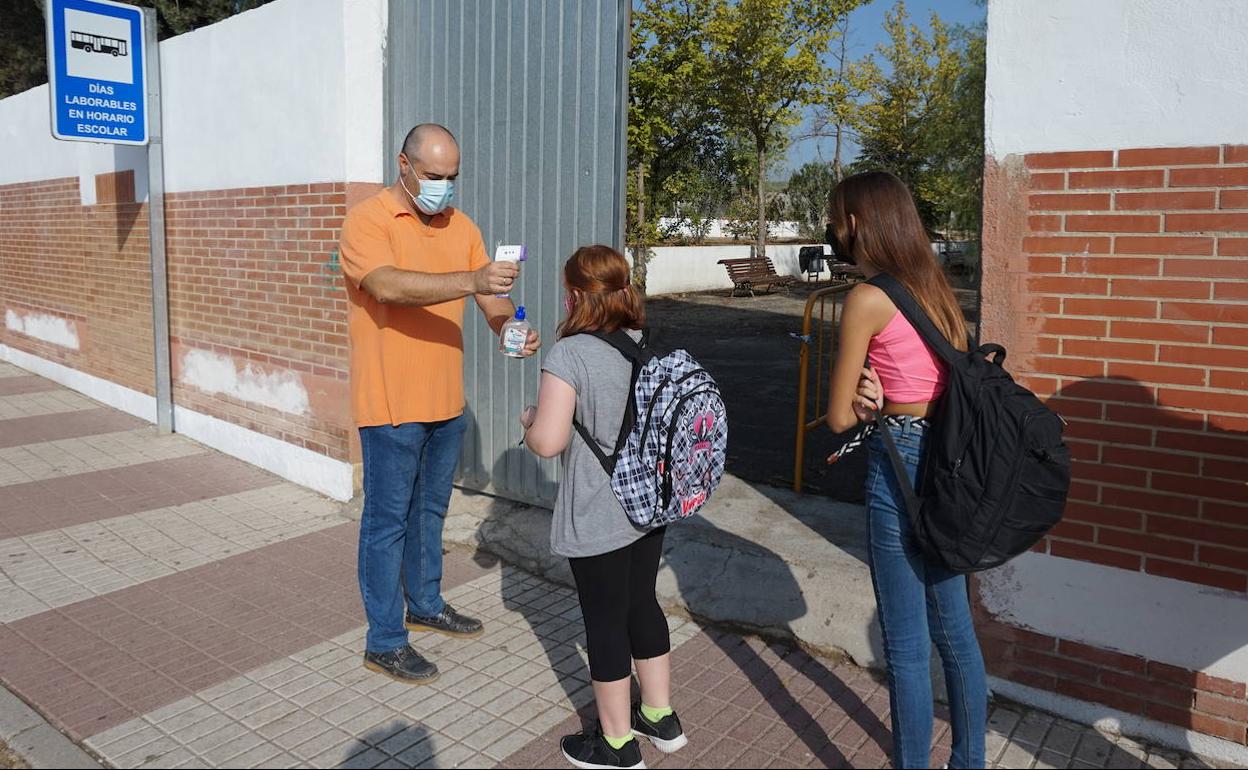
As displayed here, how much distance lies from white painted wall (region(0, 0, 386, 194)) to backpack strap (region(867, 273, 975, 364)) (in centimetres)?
420

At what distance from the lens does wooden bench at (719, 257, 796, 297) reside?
22625 millimetres

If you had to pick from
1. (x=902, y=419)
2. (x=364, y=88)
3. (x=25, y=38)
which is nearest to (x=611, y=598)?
(x=902, y=419)

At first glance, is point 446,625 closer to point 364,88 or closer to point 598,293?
point 598,293

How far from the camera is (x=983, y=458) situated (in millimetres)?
2467

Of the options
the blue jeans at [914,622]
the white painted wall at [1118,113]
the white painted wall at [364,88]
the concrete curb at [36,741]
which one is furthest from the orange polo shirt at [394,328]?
the white painted wall at [364,88]

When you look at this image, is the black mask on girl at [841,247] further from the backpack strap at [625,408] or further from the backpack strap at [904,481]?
the backpack strap at [625,408]

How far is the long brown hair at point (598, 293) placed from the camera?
115 inches

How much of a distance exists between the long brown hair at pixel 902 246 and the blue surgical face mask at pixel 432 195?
5.51 ft

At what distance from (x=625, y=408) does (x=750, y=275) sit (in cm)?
2042

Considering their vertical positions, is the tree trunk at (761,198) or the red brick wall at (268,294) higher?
the tree trunk at (761,198)

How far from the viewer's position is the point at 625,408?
2945 millimetres

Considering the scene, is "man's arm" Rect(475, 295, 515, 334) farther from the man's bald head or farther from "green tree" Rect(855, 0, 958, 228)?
"green tree" Rect(855, 0, 958, 228)

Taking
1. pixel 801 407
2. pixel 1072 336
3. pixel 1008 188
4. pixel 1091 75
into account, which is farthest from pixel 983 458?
A: pixel 801 407

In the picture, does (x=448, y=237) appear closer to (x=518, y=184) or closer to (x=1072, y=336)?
(x=518, y=184)
